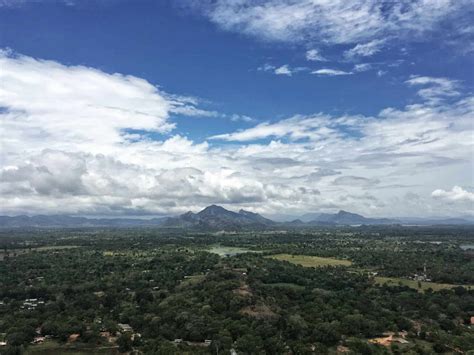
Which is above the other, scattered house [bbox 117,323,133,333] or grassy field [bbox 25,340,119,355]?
scattered house [bbox 117,323,133,333]

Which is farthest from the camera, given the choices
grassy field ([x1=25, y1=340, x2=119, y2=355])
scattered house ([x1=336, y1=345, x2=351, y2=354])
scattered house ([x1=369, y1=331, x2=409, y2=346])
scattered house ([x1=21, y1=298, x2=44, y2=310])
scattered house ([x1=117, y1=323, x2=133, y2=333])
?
scattered house ([x1=21, y1=298, x2=44, y2=310])

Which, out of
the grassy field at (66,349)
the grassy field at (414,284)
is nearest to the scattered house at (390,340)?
the grassy field at (414,284)

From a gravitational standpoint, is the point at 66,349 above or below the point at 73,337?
below

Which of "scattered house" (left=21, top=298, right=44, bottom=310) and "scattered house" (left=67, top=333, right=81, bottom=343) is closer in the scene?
"scattered house" (left=67, top=333, right=81, bottom=343)

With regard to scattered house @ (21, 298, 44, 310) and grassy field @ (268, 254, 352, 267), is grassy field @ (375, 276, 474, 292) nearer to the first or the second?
grassy field @ (268, 254, 352, 267)

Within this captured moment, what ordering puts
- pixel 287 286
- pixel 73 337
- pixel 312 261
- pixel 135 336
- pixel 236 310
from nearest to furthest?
pixel 135 336, pixel 73 337, pixel 236 310, pixel 287 286, pixel 312 261

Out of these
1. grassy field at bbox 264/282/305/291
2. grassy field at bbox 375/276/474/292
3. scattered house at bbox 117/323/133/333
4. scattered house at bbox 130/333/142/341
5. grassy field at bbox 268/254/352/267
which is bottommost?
scattered house at bbox 117/323/133/333

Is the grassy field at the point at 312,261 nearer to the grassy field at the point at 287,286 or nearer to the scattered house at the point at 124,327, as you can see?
the grassy field at the point at 287,286

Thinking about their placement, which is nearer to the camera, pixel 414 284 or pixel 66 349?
pixel 66 349

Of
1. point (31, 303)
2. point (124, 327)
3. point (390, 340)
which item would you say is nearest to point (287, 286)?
point (390, 340)

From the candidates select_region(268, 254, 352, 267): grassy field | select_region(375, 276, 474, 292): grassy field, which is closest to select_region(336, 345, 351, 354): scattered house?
select_region(375, 276, 474, 292): grassy field

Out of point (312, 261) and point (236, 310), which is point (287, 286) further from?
point (312, 261)
